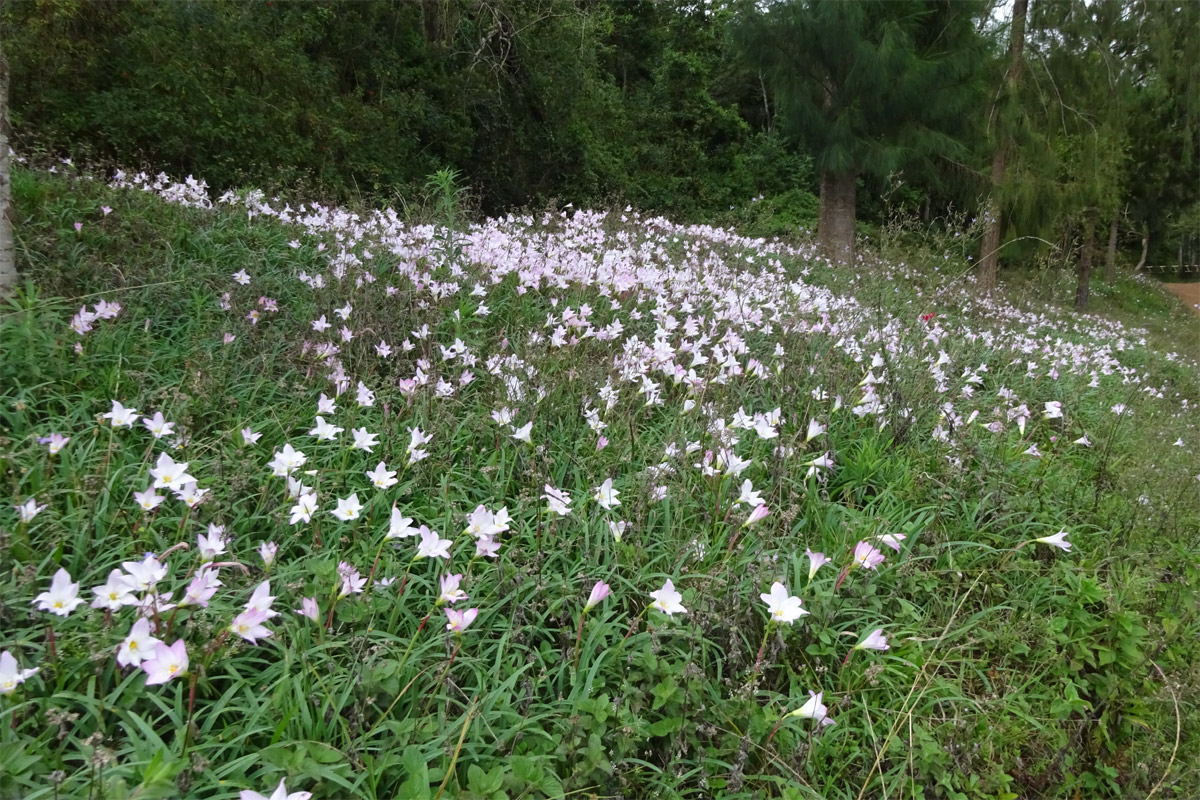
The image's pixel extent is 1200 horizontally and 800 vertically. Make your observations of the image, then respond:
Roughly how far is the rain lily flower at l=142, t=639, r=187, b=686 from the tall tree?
9.41 metres

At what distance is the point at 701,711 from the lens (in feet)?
5.78

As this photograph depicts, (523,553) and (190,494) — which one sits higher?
(190,494)

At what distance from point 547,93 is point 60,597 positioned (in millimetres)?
10878

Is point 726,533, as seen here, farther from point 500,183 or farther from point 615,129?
point 615,129

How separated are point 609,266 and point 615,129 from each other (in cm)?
1130

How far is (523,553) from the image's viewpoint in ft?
7.38

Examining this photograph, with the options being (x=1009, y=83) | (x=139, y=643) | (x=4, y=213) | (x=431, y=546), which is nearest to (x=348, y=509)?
(x=431, y=546)

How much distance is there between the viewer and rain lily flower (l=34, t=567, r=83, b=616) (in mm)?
1441

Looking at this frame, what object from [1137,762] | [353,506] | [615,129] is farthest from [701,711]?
[615,129]

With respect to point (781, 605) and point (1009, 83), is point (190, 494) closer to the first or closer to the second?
point (781, 605)

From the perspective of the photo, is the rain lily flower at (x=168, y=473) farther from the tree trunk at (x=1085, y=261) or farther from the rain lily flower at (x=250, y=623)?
Result: the tree trunk at (x=1085, y=261)

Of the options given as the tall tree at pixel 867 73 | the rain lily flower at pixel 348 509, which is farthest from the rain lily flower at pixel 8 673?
the tall tree at pixel 867 73

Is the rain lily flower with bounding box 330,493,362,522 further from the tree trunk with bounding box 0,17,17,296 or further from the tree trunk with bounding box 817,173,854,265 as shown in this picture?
the tree trunk with bounding box 817,173,854,265

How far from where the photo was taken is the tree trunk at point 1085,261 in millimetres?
14492
